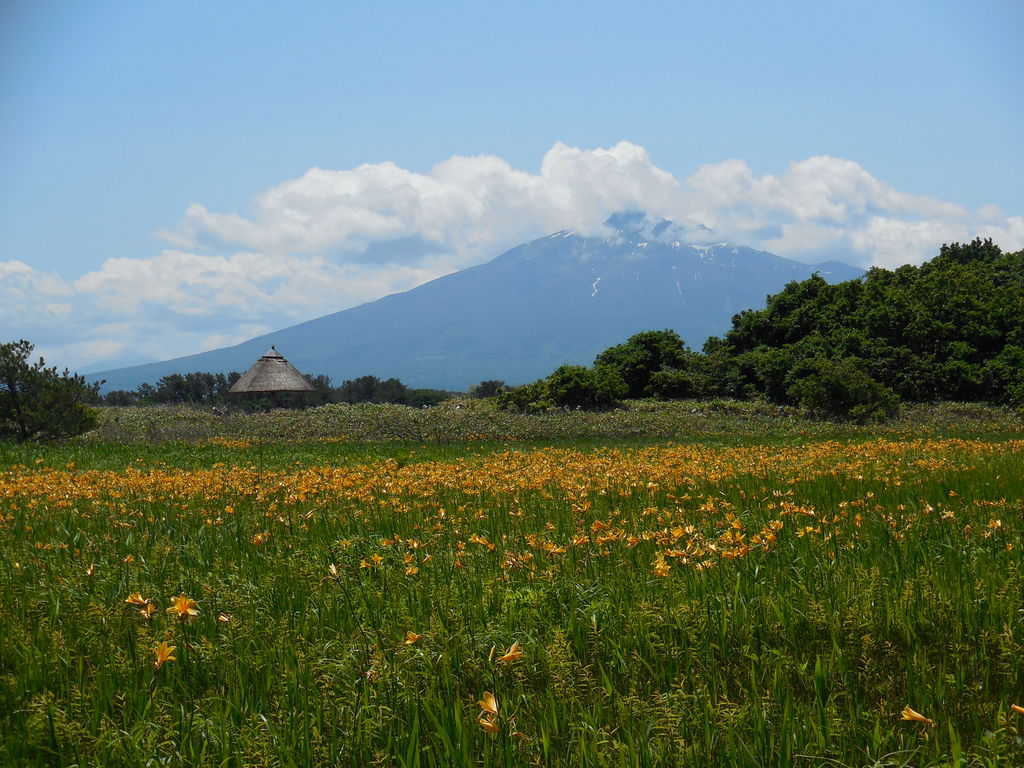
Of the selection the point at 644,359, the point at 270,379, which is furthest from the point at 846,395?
the point at 270,379

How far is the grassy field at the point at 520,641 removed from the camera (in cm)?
230

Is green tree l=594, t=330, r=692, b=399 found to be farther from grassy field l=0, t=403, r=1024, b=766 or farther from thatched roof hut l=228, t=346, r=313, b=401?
grassy field l=0, t=403, r=1024, b=766

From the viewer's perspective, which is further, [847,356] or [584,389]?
[847,356]

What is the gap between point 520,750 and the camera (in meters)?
2.26

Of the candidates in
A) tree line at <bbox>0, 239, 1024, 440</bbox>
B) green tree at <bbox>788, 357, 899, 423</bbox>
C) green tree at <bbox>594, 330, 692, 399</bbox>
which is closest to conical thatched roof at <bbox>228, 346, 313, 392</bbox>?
tree line at <bbox>0, 239, 1024, 440</bbox>

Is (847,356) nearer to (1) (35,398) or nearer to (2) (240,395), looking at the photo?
(1) (35,398)

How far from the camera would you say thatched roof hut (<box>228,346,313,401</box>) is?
134 ft

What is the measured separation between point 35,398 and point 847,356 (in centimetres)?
3063

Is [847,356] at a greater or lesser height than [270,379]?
lesser

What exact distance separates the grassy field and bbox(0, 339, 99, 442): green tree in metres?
14.7

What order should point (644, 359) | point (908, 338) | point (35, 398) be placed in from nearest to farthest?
point (35, 398) → point (908, 338) → point (644, 359)

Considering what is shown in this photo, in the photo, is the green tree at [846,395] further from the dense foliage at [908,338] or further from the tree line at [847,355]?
the dense foliage at [908,338]

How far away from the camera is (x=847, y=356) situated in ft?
105

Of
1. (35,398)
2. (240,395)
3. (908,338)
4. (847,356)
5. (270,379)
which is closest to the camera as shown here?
(35,398)
